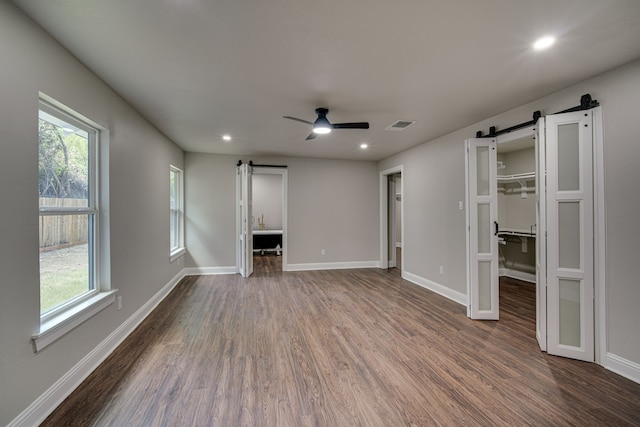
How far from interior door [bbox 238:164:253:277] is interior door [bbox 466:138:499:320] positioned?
3.80 metres

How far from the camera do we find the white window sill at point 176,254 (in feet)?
15.1

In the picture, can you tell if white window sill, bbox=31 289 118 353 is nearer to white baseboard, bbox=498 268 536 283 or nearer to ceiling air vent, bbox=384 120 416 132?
ceiling air vent, bbox=384 120 416 132

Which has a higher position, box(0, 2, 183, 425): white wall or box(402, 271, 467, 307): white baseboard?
box(0, 2, 183, 425): white wall

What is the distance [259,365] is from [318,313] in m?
1.30

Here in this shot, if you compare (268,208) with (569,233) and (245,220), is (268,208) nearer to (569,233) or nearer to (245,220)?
(245,220)

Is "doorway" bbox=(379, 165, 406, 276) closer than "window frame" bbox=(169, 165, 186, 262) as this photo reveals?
No

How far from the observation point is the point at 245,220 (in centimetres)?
529

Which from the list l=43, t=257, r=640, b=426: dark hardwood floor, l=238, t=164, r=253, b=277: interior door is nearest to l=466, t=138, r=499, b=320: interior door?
l=43, t=257, r=640, b=426: dark hardwood floor

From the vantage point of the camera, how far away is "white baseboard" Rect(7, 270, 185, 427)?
164cm

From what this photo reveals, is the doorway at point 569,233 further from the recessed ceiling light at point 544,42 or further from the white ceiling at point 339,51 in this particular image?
the recessed ceiling light at point 544,42

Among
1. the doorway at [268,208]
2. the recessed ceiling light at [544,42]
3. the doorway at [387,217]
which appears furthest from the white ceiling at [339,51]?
the doorway at [268,208]

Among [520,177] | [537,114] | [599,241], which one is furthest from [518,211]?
[599,241]

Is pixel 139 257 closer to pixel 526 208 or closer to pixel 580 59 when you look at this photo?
pixel 580 59

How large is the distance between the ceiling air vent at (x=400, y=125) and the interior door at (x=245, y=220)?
288 centimetres
